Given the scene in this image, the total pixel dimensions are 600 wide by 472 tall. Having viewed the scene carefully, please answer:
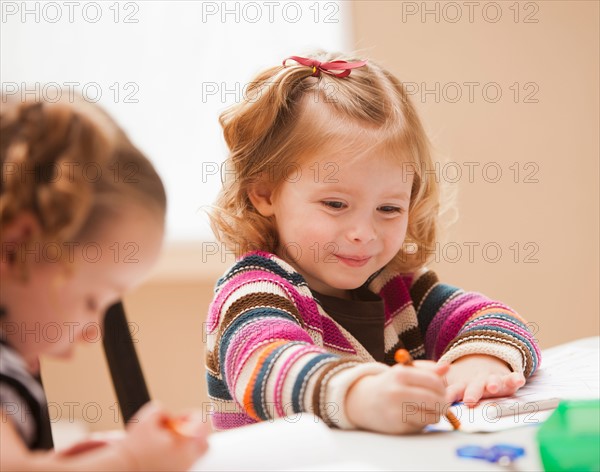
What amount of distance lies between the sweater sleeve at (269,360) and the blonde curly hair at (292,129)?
186 millimetres

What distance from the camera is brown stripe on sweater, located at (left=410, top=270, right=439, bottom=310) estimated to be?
126 cm

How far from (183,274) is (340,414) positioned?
1.73m

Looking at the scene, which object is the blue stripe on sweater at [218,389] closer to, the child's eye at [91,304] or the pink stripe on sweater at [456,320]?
the pink stripe on sweater at [456,320]

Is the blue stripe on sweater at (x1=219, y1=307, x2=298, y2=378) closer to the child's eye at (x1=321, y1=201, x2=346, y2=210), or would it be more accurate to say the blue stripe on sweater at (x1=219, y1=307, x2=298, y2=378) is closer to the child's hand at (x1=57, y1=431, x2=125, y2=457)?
the child's eye at (x1=321, y1=201, x2=346, y2=210)

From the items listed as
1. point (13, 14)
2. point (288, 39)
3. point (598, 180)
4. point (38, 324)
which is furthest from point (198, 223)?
point (38, 324)

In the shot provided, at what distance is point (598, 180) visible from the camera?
2.49 metres

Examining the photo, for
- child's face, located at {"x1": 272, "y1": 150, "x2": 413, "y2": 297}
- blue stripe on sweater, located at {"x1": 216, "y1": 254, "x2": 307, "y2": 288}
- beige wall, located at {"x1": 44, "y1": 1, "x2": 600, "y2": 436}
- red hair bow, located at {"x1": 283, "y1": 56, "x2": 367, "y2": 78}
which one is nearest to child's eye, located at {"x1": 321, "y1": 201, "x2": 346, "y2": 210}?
child's face, located at {"x1": 272, "y1": 150, "x2": 413, "y2": 297}

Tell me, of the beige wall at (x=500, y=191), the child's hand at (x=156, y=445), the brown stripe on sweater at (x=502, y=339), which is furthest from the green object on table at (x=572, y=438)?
the beige wall at (x=500, y=191)

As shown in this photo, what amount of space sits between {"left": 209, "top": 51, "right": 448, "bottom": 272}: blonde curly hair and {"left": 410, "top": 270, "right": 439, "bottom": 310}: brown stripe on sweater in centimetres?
16

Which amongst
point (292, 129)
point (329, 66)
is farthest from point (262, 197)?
point (329, 66)

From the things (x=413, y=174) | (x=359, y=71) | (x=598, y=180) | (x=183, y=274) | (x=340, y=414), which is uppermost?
(x=359, y=71)

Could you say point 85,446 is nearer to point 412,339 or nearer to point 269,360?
point 269,360

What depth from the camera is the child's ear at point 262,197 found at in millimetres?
1168

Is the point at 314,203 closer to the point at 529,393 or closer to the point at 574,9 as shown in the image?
the point at 529,393
